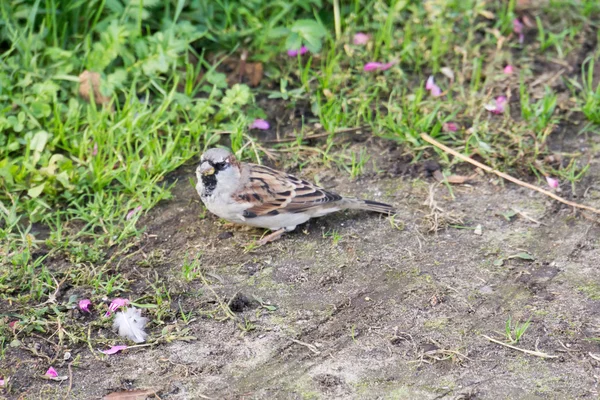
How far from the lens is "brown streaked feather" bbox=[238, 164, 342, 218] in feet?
16.6

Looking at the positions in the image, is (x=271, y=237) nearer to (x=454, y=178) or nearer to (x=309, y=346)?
(x=309, y=346)

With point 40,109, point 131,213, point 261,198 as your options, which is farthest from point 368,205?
point 40,109

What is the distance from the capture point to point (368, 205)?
5.21 metres

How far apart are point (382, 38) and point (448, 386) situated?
345 cm

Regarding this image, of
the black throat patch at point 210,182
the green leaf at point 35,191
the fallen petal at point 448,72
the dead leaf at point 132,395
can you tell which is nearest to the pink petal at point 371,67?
the fallen petal at point 448,72

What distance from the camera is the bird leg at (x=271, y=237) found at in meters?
5.08

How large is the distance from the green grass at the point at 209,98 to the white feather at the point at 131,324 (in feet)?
0.55

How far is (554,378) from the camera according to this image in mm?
3965

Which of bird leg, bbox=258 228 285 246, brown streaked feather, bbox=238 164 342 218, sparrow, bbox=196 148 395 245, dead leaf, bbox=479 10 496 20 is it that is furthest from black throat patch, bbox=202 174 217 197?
dead leaf, bbox=479 10 496 20

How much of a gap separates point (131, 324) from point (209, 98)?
2172mm

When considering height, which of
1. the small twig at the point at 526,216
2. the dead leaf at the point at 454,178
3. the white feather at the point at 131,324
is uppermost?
the white feather at the point at 131,324

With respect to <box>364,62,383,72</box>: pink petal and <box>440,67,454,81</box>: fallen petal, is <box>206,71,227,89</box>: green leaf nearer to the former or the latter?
<box>364,62,383,72</box>: pink petal

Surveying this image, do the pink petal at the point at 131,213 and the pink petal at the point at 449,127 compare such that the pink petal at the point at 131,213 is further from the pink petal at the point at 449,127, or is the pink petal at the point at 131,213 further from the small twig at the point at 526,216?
the small twig at the point at 526,216

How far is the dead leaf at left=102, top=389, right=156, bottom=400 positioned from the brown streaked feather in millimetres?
1458
